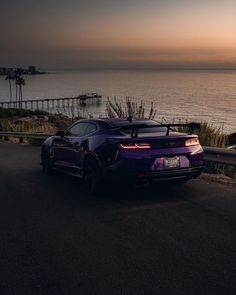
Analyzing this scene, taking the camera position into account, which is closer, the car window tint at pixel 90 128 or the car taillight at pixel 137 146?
the car taillight at pixel 137 146

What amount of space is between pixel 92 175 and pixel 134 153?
1.20 m

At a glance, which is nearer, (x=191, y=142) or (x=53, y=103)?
(x=191, y=142)

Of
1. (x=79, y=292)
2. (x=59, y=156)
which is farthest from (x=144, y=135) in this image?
(x=79, y=292)

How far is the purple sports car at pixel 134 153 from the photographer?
23.6 feet

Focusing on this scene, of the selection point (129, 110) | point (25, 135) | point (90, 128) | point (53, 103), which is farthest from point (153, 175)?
point (53, 103)

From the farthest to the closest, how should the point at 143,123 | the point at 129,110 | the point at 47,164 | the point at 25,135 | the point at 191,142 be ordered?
1. the point at 25,135
2. the point at 129,110
3. the point at 47,164
4. the point at 143,123
5. the point at 191,142

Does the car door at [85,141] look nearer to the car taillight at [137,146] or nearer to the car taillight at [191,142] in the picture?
the car taillight at [137,146]

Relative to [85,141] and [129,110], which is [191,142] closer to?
[85,141]

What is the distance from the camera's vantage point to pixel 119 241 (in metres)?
5.30

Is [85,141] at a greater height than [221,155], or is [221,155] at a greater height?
[85,141]

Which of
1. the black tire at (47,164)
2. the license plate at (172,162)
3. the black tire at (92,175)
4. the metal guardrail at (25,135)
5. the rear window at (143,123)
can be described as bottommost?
the metal guardrail at (25,135)

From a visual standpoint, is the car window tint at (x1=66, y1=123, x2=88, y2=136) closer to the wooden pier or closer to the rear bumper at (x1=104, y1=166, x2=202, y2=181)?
the rear bumper at (x1=104, y1=166, x2=202, y2=181)

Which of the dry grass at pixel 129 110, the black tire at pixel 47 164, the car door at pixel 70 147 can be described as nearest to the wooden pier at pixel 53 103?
the dry grass at pixel 129 110

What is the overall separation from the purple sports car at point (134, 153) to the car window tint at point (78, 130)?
0.22 meters
